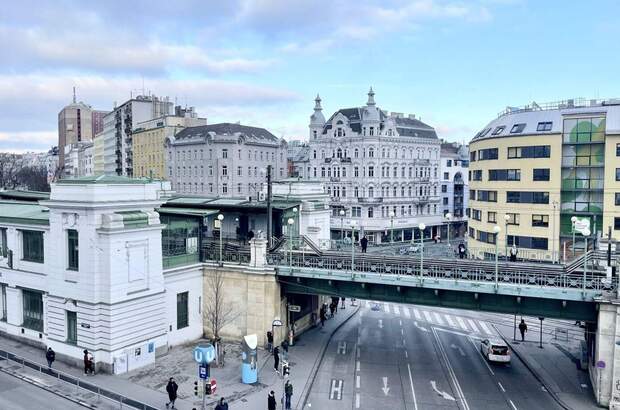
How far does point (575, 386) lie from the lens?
29.9 m

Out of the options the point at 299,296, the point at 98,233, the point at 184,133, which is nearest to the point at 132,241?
the point at 98,233

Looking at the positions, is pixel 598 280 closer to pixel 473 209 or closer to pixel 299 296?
pixel 299 296

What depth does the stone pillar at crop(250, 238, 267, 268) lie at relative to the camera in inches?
1379

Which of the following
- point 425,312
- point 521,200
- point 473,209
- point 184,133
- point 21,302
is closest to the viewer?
point 21,302

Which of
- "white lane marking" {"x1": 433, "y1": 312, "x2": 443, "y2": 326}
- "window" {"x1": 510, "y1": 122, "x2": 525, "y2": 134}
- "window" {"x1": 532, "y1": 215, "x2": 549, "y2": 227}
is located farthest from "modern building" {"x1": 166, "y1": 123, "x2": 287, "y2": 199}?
"white lane marking" {"x1": 433, "y1": 312, "x2": 443, "y2": 326}

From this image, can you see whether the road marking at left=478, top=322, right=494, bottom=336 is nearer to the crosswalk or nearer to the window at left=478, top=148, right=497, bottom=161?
the crosswalk

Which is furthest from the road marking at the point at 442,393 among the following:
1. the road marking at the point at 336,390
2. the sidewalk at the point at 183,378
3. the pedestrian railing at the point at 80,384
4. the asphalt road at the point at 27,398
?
the asphalt road at the point at 27,398

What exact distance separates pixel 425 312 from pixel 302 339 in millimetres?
15750

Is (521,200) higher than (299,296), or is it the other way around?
(521,200)

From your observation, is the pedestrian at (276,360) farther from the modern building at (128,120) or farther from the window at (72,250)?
the modern building at (128,120)

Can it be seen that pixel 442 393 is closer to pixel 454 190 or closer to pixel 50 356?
pixel 50 356

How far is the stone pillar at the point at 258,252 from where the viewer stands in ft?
115

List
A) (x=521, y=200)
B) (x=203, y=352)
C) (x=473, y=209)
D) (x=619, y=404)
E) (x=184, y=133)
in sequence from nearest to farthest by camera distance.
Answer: (x=203, y=352) < (x=619, y=404) < (x=521, y=200) < (x=473, y=209) < (x=184, y=133)

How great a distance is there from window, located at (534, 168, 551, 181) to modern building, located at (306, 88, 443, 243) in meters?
25.8
